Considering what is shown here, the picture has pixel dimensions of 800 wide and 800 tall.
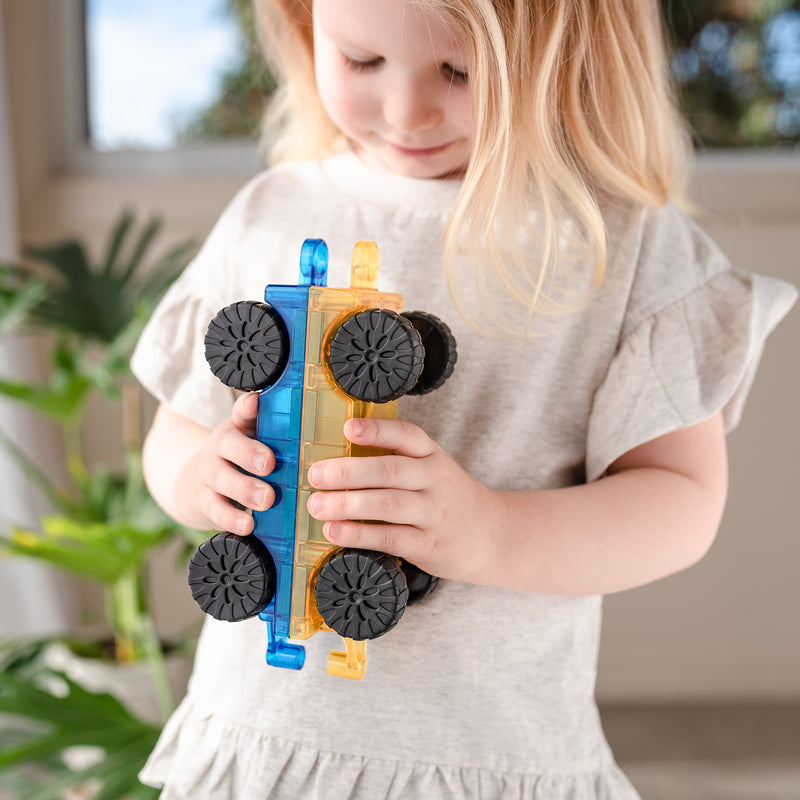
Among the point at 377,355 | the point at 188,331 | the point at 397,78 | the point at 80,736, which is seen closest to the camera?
the point at 377,355

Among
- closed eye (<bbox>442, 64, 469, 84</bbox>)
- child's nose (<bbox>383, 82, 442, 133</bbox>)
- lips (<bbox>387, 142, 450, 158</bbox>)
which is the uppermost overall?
closed eye (<bbox>442, 64, 469, 84</bbox>)

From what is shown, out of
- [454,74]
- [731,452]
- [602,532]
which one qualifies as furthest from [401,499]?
[731,452]

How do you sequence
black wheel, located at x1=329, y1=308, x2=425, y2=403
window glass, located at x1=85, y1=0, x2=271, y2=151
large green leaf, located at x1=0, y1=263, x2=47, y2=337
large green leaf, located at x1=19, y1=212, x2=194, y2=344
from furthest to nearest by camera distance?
window glass, located at x1=85, y1=0, x2=271, y2=151 → large green leaf, located at x1=19, y1=212, x2=194, y2=344 → large green leaf, located at x1=0, y1=263, x2=47, y2=337 → black wheel, located at x1=329, y1=308, x2=425, y2=403

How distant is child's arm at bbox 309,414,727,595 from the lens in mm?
428

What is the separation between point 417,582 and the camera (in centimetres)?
52

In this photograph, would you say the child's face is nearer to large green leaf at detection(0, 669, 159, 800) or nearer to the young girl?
the young girl

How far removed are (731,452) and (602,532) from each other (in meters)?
1.22

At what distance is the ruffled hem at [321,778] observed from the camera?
556mm

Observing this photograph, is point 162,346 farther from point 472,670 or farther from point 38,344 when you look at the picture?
point 38,344

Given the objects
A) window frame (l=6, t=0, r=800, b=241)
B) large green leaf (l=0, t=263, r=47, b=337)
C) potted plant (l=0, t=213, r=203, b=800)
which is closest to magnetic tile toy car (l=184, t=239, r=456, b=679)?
potted plant (l=0, t=213, r=203, b=800)

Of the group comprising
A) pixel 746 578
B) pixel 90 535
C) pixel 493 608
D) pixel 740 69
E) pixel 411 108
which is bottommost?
pixel 746 578

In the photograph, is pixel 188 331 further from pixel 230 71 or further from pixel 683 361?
pixel 230 71

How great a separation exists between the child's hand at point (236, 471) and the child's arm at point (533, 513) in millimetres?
37

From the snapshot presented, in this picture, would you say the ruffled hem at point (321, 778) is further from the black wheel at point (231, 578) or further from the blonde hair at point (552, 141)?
the blonde hair at point (552, 141)
